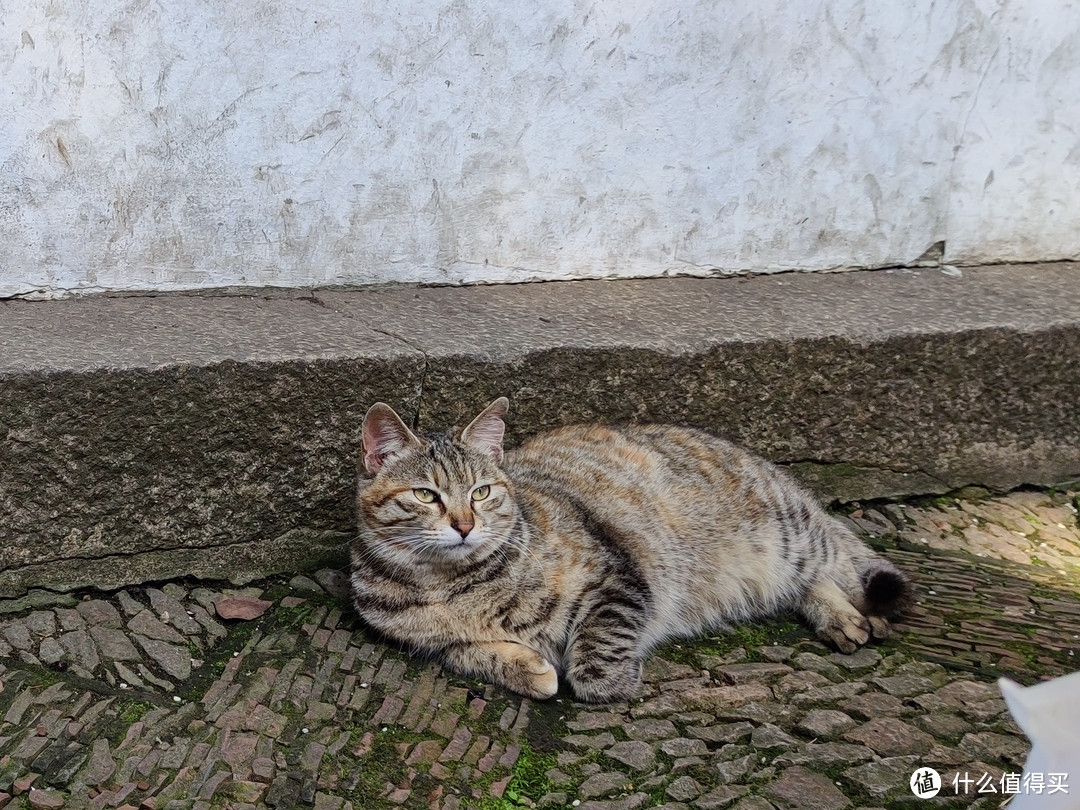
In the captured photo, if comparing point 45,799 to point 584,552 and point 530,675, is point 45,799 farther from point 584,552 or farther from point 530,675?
point 584,552

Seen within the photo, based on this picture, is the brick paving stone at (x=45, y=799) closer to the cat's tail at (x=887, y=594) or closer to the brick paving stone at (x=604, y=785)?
the brick paving stone at (x=604, y=785)

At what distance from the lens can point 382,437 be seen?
11.7ft

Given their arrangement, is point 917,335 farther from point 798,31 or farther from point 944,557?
point 798,31

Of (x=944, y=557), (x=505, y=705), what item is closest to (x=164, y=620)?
(x=505, y=705)

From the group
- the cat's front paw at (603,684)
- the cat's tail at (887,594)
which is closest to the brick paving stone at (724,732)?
the cat's front paw at (603,684)

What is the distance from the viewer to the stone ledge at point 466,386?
146 inches

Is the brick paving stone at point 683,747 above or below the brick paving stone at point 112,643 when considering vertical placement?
above

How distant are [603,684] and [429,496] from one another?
0.83 m

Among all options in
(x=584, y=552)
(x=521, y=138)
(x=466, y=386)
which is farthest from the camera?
(x=521, y=138)

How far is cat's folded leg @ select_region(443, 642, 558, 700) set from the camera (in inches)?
137

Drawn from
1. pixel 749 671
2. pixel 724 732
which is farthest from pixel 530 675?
pixel 749 671

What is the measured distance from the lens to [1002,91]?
16.5 feet

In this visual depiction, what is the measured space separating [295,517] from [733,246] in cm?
236

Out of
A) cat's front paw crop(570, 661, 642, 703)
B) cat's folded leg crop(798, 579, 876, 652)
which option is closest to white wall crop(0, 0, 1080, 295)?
cat's folded leg crop(798, 579, 876, 652)
